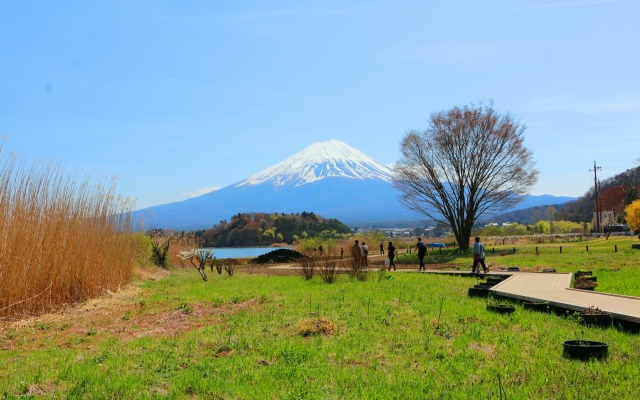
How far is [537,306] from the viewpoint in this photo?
31.8 ft

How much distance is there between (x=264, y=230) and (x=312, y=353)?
55978 millimetres

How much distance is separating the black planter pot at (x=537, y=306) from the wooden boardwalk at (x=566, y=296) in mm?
165

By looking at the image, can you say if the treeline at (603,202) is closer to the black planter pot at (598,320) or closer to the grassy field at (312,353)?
the black planter pot at (598,320)

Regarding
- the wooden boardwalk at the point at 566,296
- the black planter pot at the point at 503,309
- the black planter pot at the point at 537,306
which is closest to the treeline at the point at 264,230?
the wooden boardwalk at the point at 566,296

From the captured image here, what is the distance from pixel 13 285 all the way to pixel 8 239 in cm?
82

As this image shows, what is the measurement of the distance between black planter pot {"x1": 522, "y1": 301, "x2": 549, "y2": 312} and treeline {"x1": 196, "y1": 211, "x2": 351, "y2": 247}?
4770cm

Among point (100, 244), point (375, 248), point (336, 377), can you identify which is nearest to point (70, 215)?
point (100, 244)

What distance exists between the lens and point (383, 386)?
5.20 meters

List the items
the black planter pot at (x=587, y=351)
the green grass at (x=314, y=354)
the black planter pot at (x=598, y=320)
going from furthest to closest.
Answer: the black planter pot at (x=598, y=320) < the black planter pot at (x=587, y=351) < the green grass at (x=314, y=354)

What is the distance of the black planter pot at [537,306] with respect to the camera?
9.54 m

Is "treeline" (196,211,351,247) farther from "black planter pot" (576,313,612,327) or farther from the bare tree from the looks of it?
"black planter pot" (576,313,612,327)

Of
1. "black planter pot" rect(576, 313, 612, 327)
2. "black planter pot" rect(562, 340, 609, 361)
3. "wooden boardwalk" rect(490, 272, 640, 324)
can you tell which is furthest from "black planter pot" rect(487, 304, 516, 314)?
"black planter pot" rect(562, 340, 609, 361)

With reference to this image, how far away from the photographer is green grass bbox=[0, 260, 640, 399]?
5.14 metres

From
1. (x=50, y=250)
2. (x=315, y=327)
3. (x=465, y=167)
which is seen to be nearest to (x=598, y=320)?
(x=315, y=327)
